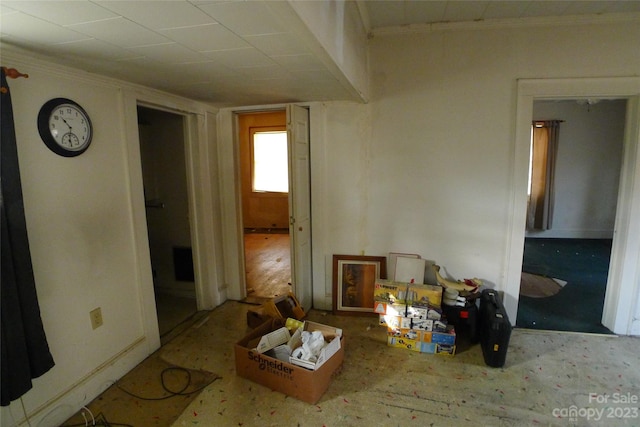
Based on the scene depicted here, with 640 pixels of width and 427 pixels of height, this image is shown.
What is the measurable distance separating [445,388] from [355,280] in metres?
1.23

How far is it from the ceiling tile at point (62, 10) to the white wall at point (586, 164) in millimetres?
6317

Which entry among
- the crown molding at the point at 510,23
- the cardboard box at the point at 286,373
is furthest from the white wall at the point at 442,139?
the cardboard box at the point at 286,373

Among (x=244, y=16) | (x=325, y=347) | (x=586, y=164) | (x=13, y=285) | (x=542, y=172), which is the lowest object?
(x=325, y=347)

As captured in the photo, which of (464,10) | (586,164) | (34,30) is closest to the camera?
(34,30)

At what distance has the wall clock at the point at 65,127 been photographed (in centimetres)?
176

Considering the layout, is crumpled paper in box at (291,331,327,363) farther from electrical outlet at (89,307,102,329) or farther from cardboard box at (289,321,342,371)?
electrical outlet at (89,307,102,329)

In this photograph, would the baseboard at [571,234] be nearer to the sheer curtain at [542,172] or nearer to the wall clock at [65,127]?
the sheer curtain at [542,172]

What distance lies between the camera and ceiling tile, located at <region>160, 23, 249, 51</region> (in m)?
1.35

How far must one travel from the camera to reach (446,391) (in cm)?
212

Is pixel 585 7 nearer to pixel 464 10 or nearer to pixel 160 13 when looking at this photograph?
pixel 464 10

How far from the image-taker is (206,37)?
143 cm

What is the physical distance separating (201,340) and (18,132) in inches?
75.0

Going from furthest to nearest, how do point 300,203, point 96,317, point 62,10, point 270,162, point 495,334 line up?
point 270,162 → point 300,203 → point 495,334 → point 96,317 → point 62,10

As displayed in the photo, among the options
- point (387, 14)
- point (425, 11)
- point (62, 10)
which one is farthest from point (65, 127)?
point (425, 11)
